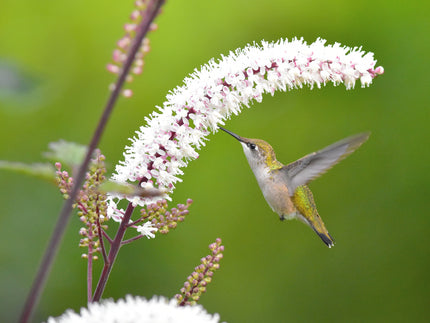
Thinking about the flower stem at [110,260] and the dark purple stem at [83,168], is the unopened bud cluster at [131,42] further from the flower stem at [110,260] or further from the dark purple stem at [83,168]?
Result: the flower stem at [110,260]

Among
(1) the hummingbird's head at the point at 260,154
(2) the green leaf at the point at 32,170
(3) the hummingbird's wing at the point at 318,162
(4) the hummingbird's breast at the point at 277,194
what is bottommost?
(2) the green leaf at the point at 32,170

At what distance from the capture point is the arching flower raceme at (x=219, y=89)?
1.41m

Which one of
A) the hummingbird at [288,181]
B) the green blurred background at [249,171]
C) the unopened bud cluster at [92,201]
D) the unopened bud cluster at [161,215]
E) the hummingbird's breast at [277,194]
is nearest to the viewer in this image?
the unopened bud cluster at [92,201]

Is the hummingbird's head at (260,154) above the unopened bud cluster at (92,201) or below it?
above

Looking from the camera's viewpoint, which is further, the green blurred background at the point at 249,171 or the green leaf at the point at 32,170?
the green blurred background at the point at 249,171

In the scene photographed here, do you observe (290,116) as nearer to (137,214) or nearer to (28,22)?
(137,214)

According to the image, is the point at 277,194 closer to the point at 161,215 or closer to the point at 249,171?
the point at 161,215

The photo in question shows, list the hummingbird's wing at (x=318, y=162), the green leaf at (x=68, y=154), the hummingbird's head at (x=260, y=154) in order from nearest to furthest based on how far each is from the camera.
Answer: the green leaf at (x=68, y=154) → the hummingbird's wing at (x=318, y=162) → the hummingbird's head at (x=260, y=154)

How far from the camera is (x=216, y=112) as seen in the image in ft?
4.78

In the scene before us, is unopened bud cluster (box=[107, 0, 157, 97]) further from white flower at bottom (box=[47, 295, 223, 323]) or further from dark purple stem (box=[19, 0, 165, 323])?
white flower at bottom (box=[47, 295, 223, 323])

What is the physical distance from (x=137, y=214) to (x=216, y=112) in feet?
6.41

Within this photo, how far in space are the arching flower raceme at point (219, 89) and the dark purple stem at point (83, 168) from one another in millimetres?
703

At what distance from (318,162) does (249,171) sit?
1850mm

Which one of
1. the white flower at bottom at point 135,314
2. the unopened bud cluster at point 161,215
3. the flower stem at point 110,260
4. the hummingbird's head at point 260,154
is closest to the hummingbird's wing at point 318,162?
the hummingbird's head at point 260,154
